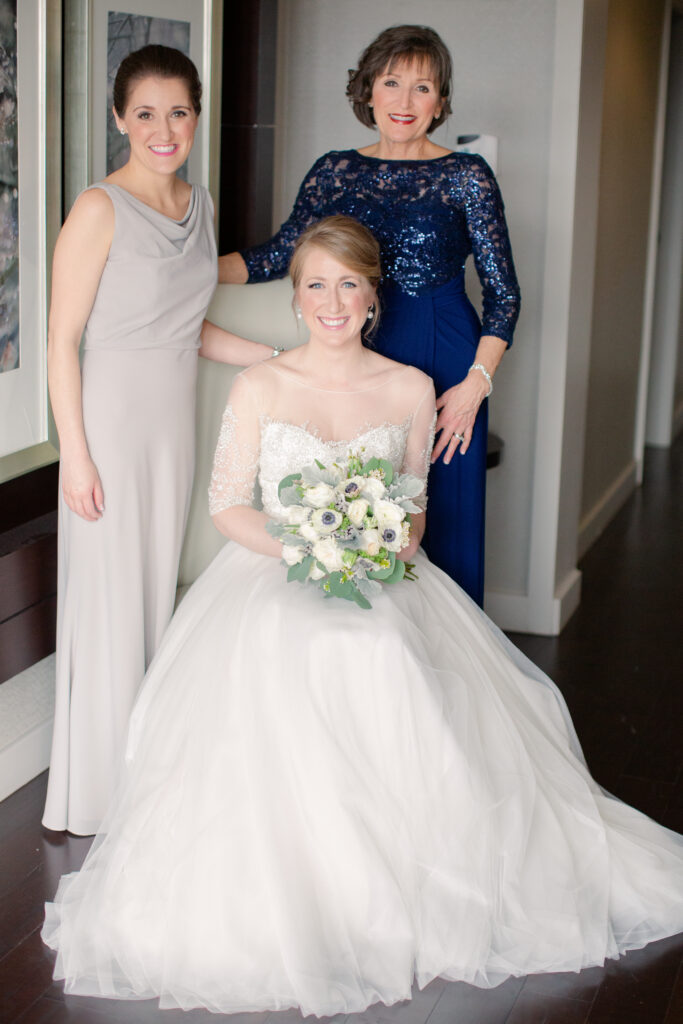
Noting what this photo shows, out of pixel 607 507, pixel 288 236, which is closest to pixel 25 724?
pixel 288 236

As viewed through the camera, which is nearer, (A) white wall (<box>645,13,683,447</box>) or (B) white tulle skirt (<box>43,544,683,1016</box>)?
(B) white tulle skirt (<box>43,544,683,1016</box>)

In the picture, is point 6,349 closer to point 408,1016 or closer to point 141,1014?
point 141,1014

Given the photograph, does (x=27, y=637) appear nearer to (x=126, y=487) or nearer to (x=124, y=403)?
(x=126, y=487)

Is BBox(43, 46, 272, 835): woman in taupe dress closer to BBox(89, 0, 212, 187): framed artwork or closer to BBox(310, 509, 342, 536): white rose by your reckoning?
BBox(89, 0, 212, 187): framed artwork

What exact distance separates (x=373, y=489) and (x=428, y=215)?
0.88 meters

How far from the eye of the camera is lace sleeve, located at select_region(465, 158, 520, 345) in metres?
3.20

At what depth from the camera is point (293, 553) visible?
8.83 feet

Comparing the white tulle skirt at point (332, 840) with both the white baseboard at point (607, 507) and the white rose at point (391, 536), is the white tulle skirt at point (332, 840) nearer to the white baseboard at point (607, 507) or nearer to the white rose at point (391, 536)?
the white rose at point (391, 536)

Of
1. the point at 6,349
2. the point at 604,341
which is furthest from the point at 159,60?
the point at 604,341

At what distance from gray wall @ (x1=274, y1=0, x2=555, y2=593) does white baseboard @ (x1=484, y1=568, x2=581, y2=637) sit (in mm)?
45

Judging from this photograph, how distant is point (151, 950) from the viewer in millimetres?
2555

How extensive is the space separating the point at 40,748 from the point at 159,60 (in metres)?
1.91

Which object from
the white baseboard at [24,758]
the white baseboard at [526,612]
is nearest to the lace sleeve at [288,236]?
the white baseboard at [24,758]

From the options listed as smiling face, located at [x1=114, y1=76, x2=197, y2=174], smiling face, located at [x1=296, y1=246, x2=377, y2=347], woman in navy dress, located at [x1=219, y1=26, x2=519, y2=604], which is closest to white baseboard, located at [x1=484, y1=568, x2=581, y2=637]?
woman in navy dress, located at [x1=219, y1=26, x2=519, y2=604]
